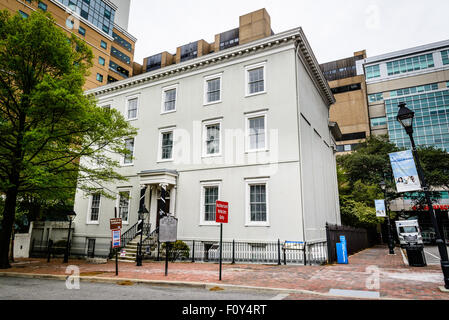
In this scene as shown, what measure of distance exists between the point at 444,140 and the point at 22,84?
6141 cm

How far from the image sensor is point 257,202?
56.1 feet

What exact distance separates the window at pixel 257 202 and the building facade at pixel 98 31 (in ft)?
133

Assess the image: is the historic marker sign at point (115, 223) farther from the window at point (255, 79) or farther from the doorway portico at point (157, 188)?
the window at point (255, 79)

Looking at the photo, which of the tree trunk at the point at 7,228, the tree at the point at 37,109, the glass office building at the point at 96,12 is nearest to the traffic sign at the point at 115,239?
the tree at the point at 37,109

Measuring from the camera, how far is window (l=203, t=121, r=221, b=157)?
63.5 ft

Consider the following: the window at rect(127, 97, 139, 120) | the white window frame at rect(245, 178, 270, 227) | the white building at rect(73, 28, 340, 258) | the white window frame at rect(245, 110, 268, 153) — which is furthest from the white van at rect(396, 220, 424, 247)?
the window at rect(127, 97, 139, 120)

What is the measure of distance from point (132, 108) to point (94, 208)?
29.0 ft

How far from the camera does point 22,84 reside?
1515 cm

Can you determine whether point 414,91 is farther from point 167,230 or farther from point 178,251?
point 167,230

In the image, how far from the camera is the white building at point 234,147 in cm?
1670

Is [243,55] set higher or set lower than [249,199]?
higher

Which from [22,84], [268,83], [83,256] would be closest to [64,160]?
[22,84]

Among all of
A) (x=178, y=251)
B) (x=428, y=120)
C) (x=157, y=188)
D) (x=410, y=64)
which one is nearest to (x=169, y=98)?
(x=157, y=188)

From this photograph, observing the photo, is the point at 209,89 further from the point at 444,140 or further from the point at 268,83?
the point at 444,140
